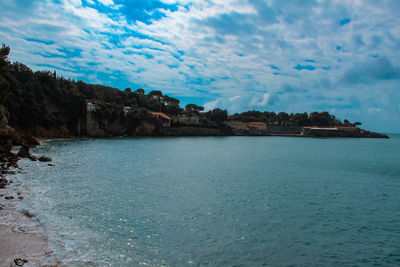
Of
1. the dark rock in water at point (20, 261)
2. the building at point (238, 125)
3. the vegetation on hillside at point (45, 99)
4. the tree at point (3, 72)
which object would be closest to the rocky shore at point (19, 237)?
the dark rock in water at point (20, 261)

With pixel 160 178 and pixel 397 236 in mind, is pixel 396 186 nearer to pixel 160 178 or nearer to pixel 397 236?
pixel 397 236

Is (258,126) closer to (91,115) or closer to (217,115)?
(217,115)

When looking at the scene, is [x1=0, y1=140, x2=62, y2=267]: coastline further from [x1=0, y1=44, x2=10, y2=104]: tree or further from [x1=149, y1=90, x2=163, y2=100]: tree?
[x1=149, y1=90, x2=163, y2=100]: tree

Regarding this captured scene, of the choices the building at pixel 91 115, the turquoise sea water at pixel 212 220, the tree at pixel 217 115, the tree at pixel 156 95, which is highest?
the tree at pixel 156 95

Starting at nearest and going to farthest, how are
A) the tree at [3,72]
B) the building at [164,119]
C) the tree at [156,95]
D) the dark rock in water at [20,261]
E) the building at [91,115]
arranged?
the dark rock in water at [20,261]
the tree at [3,72]
the building at [91,115]
the building at [164,119]
the tree at [156,95]

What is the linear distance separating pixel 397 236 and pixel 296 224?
153 inches

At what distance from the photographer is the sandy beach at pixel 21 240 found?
745 centimetres

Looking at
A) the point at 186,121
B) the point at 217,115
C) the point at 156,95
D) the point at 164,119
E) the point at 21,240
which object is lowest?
the point at 21,240

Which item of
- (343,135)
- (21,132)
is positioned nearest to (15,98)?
(21,132)

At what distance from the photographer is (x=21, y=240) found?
8.70 meters

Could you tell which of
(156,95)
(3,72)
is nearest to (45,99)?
(3,72)

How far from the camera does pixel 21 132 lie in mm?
51969

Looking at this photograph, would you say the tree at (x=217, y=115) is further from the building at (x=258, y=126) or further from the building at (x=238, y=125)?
the building at (x=258, y=126)

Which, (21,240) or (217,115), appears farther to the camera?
(217,115)
